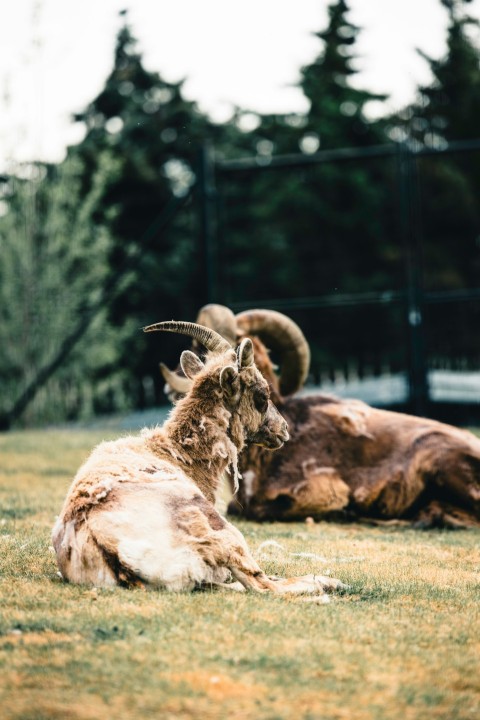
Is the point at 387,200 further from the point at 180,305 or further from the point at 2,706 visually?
the point at 2,706

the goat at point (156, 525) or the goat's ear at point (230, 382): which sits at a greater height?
the goat's ear at point (230, 382)

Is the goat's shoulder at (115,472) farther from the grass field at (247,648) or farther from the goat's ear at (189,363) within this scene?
the goat's ear at (189,363)

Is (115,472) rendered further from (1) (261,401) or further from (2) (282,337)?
(2) (282,337)

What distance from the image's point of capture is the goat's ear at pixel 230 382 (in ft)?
23.2

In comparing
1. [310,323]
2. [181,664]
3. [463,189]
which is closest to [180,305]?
[310,323]

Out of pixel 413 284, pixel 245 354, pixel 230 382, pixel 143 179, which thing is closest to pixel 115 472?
pixel 230 382

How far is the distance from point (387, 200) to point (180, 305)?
26.3 feet

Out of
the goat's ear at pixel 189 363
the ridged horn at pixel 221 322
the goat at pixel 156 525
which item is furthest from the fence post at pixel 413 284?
the goat at pixel 156 525

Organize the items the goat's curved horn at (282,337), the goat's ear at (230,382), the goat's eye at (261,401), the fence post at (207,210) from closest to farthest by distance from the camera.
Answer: the goat's ear at (230,382), the goat's eye at (261,401), the goat's curved horn at (282,337), the fence post at (207,210)

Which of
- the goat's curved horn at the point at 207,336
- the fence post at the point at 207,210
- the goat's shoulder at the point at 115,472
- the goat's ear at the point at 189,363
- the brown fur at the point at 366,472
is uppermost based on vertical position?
the fence post at the point at 207,210

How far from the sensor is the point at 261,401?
294 inches

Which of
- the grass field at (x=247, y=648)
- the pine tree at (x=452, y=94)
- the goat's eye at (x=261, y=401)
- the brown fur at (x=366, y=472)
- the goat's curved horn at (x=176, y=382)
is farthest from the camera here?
the pine tree at (x=452, y=94)

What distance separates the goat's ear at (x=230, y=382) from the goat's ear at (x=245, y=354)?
0.15 metres

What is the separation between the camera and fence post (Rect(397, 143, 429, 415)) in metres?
14.7
